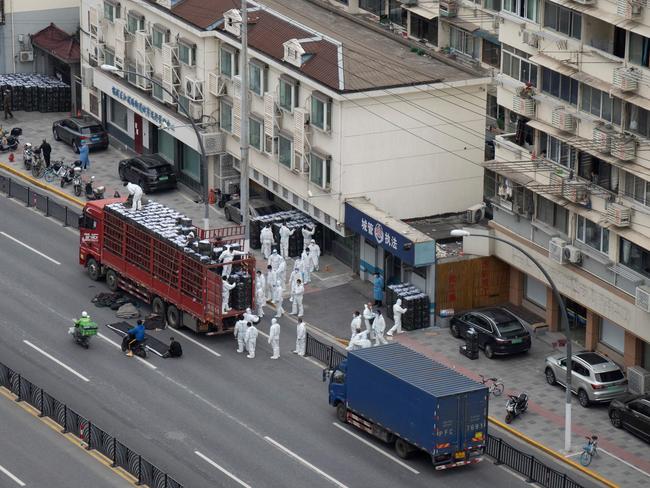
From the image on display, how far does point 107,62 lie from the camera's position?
316ft

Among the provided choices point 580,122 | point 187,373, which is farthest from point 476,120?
point 187,373

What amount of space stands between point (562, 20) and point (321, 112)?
12.8 meters

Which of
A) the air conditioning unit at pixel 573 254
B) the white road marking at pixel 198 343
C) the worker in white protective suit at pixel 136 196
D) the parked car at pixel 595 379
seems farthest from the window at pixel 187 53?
the parked car at pixel 595 379

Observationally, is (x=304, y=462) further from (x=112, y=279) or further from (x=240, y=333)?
(x=112, y=279)

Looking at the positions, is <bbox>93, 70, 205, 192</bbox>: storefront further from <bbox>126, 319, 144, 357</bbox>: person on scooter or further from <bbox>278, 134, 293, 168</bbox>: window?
<bbox>126, 319, 144, 357</bbox>: person on scooter

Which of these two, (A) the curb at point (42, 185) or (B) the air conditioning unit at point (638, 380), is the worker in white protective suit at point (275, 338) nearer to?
(B) the air conditioning unit at point (638, 380)

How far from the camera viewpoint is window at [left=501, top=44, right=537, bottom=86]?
71.1m

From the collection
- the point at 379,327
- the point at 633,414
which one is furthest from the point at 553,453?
the point at 379,327

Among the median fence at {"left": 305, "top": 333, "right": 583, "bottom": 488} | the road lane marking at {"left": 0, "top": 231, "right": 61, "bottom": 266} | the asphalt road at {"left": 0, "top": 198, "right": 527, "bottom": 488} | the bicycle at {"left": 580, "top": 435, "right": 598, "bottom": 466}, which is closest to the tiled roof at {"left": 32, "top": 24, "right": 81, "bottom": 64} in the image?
the road lane marking at {"left": 0, "top": 231, "right": 61, "bottom": 266}

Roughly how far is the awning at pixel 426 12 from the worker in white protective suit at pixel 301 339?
21.8 m

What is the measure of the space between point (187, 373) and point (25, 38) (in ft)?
134

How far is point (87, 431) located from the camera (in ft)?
206

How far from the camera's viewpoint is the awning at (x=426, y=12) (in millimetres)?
87000

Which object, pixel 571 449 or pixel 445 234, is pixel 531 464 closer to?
pixel 571 449
